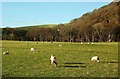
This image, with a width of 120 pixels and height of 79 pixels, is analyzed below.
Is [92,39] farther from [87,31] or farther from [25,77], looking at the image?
[25,77]

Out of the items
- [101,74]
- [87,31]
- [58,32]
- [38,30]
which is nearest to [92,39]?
[87,31]

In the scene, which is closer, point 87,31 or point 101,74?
point 101,74

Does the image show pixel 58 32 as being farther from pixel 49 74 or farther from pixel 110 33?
pixel 49 74

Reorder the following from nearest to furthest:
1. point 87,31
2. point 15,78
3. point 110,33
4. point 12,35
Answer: point 15,78
point 110,33
point 87,31
point 12,35

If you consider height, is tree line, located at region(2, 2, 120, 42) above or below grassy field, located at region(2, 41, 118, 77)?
above

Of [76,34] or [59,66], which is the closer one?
[59,66]

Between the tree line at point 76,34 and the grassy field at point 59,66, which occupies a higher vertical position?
the tree line at point 76,34

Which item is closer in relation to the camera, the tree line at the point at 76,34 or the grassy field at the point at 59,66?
the grassy field at the point at 59,66

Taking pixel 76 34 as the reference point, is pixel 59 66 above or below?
below

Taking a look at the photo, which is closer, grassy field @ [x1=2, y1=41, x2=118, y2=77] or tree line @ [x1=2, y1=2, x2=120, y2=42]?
grassy field @ [x1=2, y1=41, x2=118, y2=77]

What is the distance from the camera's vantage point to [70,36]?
174 m

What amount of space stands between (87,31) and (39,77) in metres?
151

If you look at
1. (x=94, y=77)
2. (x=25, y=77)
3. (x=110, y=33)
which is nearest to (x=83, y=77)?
(x=94, y=77)

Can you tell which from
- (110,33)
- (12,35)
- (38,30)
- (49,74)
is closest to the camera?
(49,74)
